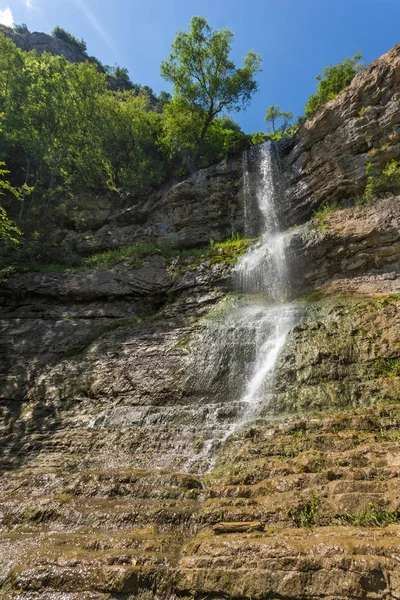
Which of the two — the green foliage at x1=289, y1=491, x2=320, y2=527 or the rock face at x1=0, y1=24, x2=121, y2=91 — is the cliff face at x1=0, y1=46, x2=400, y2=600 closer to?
the green foliage at x1=289, y1=491, x2=320, y2=527

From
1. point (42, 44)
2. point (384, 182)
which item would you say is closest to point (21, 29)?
point (42, 44)

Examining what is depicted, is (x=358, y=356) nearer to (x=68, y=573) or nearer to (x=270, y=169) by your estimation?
(x=68, y=573)

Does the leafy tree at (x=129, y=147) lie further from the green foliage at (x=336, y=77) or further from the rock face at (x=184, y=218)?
the green foliage at (x=336, y=77)

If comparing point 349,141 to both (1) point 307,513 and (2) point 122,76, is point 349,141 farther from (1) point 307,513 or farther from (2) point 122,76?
(2) point 122,76

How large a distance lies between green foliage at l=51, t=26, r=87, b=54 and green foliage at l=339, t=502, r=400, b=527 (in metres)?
Result: 70.1

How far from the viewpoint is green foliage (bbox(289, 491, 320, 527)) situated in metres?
3.76

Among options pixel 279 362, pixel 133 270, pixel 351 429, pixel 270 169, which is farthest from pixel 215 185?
pixel 351 429

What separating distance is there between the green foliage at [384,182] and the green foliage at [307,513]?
10875mm

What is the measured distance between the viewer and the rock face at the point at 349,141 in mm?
12680

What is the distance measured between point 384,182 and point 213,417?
33.1 ft

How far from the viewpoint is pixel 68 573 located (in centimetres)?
350

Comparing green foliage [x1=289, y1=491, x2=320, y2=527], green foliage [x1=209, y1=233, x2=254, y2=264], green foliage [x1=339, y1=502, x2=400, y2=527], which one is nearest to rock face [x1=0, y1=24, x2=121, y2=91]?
green foliage [x1=209, y1=233, x2=254, y2=264]

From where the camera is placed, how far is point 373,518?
3.56 m

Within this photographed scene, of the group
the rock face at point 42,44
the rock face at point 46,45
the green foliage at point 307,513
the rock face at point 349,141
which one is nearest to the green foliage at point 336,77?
the rock face at point 349,141
